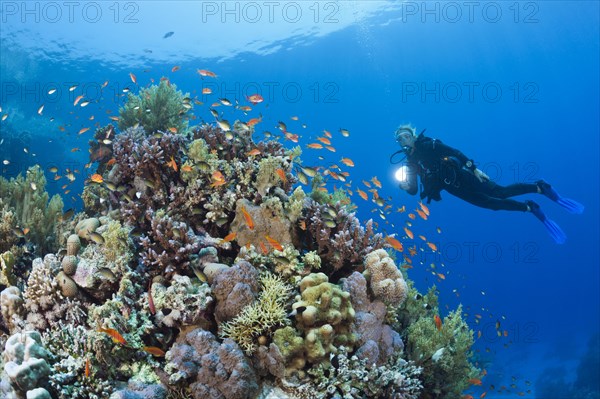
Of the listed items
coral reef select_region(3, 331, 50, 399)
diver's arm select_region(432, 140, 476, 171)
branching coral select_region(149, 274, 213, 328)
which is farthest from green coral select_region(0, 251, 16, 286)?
diver's arm select_region(432, 140, 476, 171)

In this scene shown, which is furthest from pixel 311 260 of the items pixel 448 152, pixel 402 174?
pixel 448 152

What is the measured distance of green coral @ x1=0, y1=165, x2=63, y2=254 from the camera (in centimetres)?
683

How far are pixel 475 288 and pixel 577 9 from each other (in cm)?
6898

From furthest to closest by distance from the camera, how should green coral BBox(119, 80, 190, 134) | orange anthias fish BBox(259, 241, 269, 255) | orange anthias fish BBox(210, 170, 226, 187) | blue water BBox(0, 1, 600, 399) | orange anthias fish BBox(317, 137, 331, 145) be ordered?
blue water BBox(0, 1, 600, 399) → green coral BBox(119, 80, 190, 134) → orange anthias fish BBox(317, 137, 331, 145) → orange anthias fish BBox(210, 170, 226, 187) → orange anthias fish BBox(259, 241, 269, 255)

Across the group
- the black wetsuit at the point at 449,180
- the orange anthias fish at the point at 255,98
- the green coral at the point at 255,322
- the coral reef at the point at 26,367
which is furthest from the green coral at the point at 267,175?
the black wetsuit at the point at 449,180

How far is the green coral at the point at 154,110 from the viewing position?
10086 millimetres

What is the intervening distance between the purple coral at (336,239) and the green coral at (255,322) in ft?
5.29

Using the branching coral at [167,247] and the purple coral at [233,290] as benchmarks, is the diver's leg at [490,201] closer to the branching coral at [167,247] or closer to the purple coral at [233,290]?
the purple coral at [233,290]

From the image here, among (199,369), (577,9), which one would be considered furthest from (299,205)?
(577,9)

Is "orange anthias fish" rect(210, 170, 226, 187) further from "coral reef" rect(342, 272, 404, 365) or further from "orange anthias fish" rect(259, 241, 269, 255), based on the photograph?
"coral reef" rect(342, 272, 404, 365)

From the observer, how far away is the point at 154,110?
10195 mm

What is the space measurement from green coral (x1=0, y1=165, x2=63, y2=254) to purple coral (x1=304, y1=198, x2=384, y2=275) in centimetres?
488

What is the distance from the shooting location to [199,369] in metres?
4.11

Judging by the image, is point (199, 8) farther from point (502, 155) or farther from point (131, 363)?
point (502, 155)
